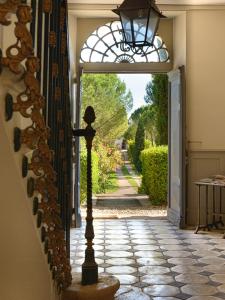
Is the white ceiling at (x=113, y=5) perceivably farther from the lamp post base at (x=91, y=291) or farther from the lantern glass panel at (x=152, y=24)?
the lamp post base at (x=91, y=291)

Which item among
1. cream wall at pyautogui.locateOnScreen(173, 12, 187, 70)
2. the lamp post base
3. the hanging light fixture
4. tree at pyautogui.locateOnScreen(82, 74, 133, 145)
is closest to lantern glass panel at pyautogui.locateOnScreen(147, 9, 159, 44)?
the hanging light fixture

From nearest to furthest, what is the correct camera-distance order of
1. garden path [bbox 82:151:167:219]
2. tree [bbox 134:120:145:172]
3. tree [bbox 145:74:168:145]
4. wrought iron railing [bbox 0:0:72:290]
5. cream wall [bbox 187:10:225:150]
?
1. wrought iron railing [bbox 0:0:72:290]
2. cream wall [bbox 187:10:225:150]
3. garden path [bbox 82:151:167:219]
4. tree [bbox 145:74:168:145]
5. tree [bbox 134:120:145:172]

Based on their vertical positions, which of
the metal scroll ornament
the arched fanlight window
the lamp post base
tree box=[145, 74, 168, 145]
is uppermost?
the arched fanlight window

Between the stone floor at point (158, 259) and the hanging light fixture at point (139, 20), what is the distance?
190 centimetres

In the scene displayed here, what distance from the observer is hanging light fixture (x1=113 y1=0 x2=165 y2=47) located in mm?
3156

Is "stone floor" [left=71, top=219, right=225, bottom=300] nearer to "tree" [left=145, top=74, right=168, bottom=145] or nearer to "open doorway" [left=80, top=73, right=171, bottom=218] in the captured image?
"open doorway" [left=80, top=73, right=171, bottom=218]

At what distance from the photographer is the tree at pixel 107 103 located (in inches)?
491

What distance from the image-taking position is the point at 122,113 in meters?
13.7

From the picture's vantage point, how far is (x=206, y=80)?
6.52 m

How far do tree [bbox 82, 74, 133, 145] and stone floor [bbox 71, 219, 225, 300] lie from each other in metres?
Result: 6.62

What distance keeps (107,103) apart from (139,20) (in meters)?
9.99

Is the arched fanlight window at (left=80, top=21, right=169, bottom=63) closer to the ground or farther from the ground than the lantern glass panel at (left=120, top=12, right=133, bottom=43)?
farther from the ground

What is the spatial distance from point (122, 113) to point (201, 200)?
7552 millimetres

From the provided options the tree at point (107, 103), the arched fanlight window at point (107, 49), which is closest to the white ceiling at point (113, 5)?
the arched fanlight window at point (107, 49)
